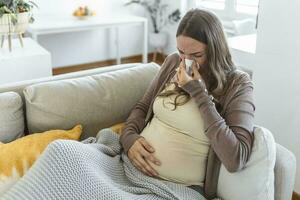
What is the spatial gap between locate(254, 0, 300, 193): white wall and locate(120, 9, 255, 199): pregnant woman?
23.0 inches

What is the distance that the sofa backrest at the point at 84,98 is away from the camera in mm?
1464

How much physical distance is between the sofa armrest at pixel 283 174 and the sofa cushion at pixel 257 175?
0.05m

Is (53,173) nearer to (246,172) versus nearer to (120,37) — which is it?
(246,172)

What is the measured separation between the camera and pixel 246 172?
3.85 ft

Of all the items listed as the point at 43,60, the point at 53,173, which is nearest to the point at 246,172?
the point at 53,173

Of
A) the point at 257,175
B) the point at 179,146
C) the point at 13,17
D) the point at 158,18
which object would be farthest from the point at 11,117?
the point at 158,18

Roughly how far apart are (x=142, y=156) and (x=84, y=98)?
409 millimetres

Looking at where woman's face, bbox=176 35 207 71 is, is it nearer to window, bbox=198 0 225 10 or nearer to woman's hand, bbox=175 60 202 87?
woman's hand, bbox=175 60 202 87

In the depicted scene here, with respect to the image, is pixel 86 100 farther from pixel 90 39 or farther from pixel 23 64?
pixel 90 39

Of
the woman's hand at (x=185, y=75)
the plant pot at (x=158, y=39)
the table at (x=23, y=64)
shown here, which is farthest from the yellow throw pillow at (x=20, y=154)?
the plant pot at (x=158, y=39)

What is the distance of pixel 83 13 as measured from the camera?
12.1ft

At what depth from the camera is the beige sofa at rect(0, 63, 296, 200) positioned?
1464 millimetres

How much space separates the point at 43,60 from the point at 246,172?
1.62 meters

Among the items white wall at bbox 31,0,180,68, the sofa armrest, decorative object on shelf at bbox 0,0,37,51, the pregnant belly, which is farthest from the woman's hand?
white wall at bbox 31,0,180,68
